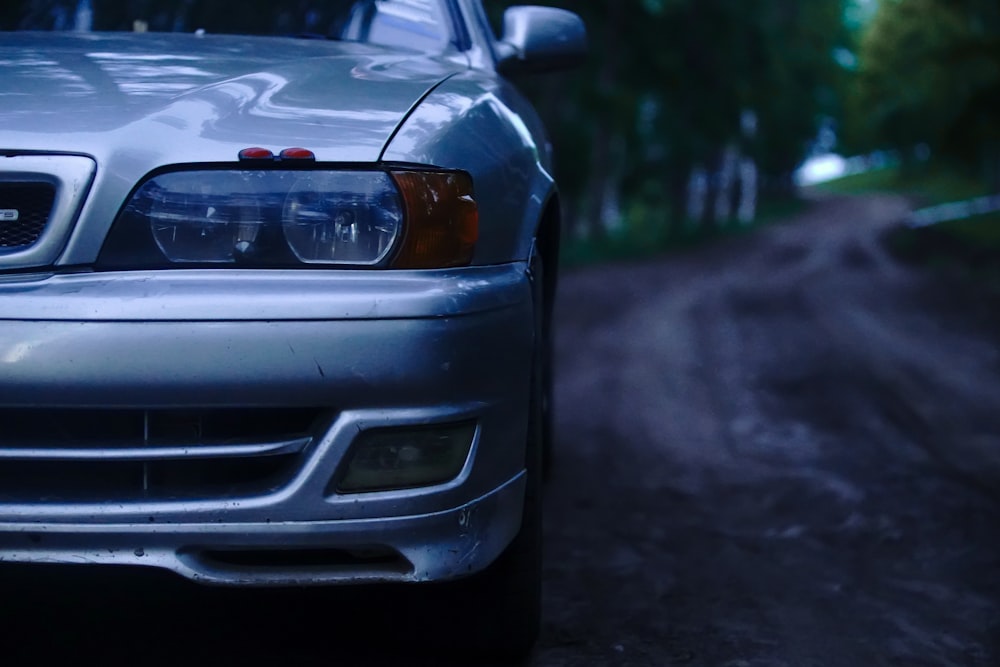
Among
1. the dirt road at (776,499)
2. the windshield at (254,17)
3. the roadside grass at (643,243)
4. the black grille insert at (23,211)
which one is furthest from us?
the roadside grass at (643,243)

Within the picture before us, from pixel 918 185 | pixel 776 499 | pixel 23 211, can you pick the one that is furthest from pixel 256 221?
pixel 918 185

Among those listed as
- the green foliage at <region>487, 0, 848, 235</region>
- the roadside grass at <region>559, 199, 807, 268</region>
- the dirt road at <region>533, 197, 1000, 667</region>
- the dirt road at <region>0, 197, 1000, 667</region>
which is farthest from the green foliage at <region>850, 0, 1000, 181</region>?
the dirt road at <region>0, 197, 1000, 667</region>

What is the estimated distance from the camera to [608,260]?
24719 millimetres

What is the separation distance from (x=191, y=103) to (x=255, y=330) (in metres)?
0.54

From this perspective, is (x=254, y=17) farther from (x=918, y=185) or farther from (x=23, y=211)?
(x=918, y=185)

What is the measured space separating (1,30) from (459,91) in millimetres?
1493

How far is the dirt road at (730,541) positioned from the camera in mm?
2965

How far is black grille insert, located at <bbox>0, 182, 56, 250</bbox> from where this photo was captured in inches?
93.7

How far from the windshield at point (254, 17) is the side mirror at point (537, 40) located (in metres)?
0.20

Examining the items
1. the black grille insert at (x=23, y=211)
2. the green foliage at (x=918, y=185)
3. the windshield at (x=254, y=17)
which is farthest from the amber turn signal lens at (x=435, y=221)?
the green foliage at (x=918, y=185)

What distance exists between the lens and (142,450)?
90.1 inches

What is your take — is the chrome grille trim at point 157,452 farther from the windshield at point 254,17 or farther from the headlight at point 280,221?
the windshield at point 254,17

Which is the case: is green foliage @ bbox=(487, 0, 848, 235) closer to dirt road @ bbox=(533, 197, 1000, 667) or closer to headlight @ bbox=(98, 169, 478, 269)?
dirt road @ bbox=(533, 197, 1000, 667)

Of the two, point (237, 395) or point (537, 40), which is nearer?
point (237, 395)
